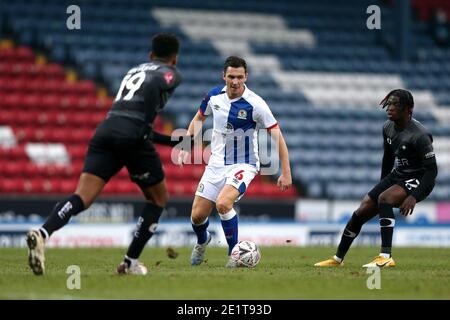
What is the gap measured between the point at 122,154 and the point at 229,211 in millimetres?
2464

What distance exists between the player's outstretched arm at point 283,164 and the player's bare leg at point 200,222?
1.19 m

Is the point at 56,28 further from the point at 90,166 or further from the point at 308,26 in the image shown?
the point at 90,166

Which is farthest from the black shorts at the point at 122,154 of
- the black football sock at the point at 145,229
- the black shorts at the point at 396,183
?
the black shorts at the point at 396,183

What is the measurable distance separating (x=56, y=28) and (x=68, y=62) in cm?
130

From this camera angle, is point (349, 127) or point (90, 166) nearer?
point (90, 166)

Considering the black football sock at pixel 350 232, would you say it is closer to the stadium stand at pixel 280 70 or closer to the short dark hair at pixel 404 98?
the short dark hair at pixel 404 98

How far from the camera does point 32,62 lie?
90.5 feet

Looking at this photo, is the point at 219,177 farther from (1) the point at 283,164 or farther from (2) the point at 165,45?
(2) the point at 165,45

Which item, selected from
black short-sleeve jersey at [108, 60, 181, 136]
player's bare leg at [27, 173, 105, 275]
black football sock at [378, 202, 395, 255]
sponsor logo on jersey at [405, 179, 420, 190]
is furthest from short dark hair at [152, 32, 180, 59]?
sponsor logo on jersey at [405, 179, 420, 190]

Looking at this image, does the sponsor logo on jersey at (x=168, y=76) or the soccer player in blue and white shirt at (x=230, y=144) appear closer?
the sponsor logo on jersey at (x=168, y=76)

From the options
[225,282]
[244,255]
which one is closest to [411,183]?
[244,255]

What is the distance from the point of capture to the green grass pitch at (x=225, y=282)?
8.62 metres

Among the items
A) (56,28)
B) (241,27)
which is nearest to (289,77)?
(241,27)

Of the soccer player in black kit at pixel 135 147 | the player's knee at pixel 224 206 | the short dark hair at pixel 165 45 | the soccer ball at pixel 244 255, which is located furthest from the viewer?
the player's knee at pixel 224 206
